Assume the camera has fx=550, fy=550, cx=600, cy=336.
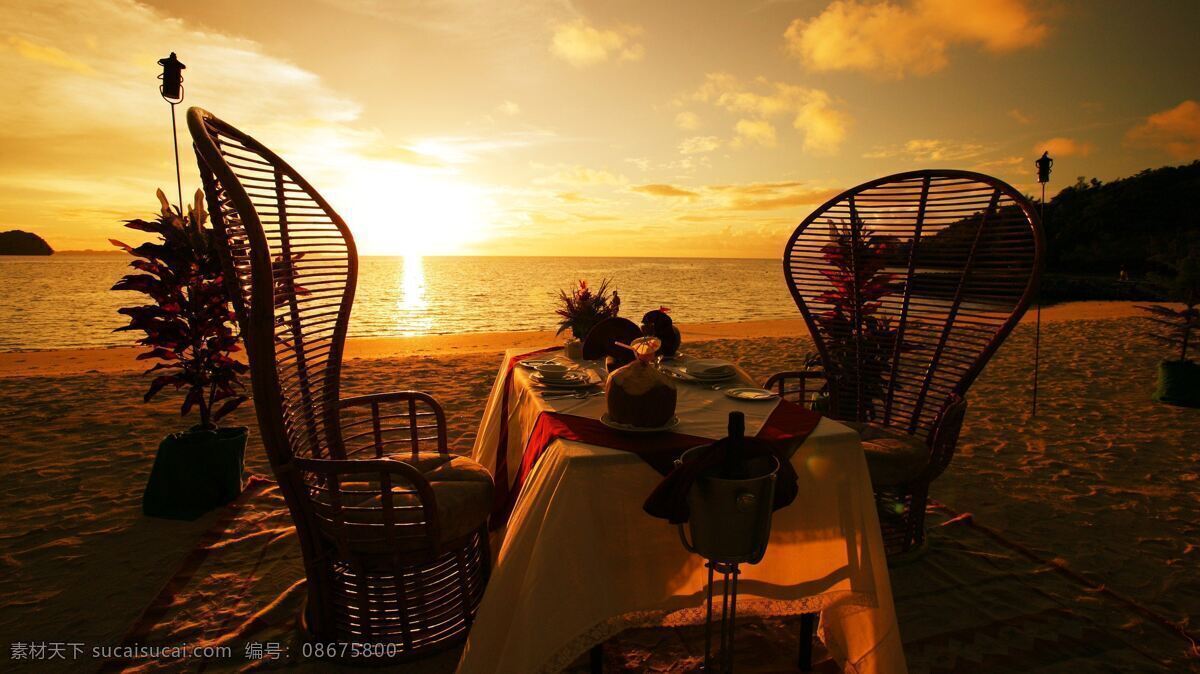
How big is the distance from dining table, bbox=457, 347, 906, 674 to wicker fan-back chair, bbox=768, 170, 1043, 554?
81 centimetres

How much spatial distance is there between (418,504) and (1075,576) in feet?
9.63

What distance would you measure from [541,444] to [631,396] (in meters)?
0.34

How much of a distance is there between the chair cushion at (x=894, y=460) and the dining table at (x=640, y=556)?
73 cm

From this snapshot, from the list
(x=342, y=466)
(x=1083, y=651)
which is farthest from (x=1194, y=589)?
(x=342, y=466)

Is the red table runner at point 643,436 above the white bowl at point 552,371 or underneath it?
underneath

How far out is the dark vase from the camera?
10.2 feet

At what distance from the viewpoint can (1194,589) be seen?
2.45 meters

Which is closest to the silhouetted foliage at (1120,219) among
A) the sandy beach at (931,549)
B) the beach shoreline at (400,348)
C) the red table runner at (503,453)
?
the beach shoreline at (400,348)

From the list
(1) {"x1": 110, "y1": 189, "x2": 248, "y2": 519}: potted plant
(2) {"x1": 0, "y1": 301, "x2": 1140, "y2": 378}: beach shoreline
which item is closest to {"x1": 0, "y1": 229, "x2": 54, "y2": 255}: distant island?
(2) {"x1": 0, "y1": 301, "x2": 1140, "y2": 378}: beach shoreline

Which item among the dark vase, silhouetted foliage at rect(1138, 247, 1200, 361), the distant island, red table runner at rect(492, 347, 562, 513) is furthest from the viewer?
the distant island

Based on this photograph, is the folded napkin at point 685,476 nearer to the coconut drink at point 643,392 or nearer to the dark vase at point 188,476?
the coconut drink at point 643,392

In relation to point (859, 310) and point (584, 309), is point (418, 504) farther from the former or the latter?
point (859, 310)

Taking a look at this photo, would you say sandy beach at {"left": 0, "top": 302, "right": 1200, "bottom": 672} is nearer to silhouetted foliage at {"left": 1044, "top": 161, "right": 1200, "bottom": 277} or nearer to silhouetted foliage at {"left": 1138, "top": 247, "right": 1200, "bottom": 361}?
silhouetted foliage at {"left": 1138, "top": 247, "right": 1200, "bottom": 361}

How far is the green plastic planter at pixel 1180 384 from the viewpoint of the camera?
5.21 m
